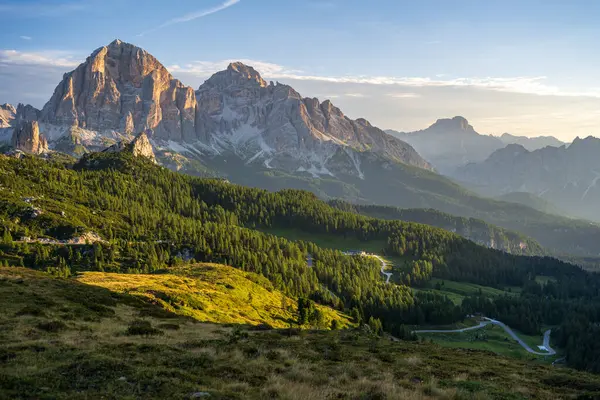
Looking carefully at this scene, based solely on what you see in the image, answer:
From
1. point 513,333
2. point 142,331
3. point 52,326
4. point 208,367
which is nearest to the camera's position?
point 208,367

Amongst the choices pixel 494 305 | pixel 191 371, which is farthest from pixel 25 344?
pixel 494 305

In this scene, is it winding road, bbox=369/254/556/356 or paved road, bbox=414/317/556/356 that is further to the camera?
winding road, bbox=369/254/556/356

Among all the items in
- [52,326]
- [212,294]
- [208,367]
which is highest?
[208,367]

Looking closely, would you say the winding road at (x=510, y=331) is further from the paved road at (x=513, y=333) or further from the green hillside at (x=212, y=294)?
the green hillside at (x=212, y=294)

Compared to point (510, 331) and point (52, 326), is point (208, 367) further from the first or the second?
point (510, 331)

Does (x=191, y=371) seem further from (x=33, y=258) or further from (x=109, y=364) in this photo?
(x=33, y=258)

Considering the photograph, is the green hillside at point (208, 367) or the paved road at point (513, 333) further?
the paved road at point (513, 333)

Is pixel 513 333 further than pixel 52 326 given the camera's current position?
Yes

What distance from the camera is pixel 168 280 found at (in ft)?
336

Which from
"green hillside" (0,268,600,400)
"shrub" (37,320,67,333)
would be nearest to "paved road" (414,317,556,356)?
"green hillside" (0,268,600,400)

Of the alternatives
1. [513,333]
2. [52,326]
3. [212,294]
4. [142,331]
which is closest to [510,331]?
[513,333]

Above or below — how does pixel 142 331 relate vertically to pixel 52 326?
below

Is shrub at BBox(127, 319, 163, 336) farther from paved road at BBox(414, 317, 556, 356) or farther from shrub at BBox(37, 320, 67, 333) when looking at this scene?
paved road at BBox(414, 317, 556, 356)

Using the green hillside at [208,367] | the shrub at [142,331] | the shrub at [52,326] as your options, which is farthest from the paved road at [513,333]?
the shrub at [52,326]
